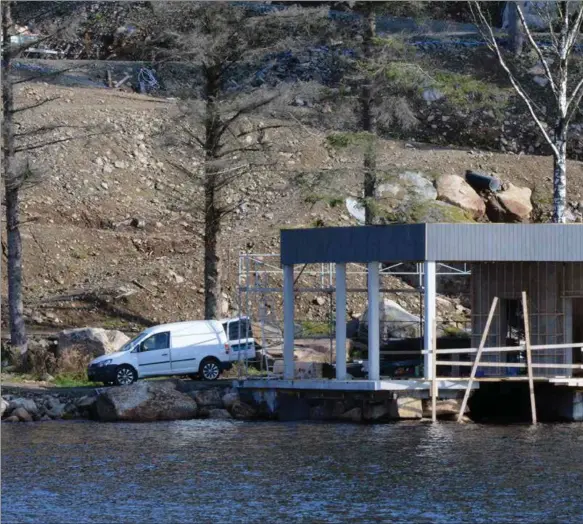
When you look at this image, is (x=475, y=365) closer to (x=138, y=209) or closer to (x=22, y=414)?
(x=22, y=414)

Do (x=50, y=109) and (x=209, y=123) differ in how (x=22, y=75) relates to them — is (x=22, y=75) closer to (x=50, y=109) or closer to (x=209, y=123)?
(x=50, y=109)

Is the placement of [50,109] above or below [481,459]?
above

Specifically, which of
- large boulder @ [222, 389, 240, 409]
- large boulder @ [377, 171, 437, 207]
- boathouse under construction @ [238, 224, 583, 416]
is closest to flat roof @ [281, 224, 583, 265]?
boathouse under construction @ [238, 224, 583, 416]

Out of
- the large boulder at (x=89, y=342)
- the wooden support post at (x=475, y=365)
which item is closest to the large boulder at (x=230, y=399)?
the wooden support post at (x=475, y=365)

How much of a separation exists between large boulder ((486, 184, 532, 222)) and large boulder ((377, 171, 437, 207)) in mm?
2854

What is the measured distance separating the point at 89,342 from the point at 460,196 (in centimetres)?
1838

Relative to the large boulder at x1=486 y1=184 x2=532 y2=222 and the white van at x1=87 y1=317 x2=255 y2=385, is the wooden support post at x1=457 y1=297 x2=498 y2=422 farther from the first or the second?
the large boulder at x1=486 y1=184 x2=532 y2=222

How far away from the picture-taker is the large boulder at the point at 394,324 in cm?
4669

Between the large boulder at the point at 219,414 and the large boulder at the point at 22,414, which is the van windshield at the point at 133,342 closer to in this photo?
the large boulder at the point at 219,414

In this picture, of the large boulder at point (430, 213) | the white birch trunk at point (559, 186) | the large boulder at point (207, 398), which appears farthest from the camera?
the large boulder at point (430, 213)

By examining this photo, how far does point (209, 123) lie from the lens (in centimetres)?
4734

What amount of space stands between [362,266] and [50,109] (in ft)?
56.2

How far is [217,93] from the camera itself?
158 ft

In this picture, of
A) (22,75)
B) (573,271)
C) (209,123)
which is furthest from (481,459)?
(22,75)
